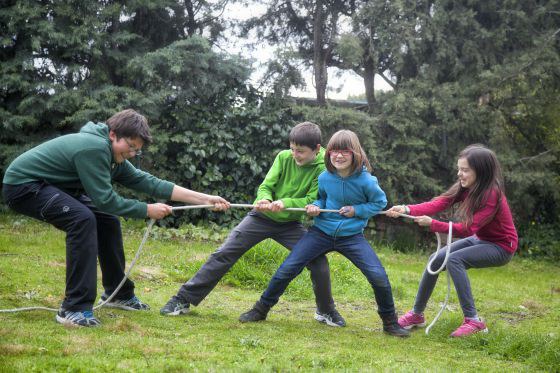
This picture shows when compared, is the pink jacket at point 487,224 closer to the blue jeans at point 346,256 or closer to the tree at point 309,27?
the blue jeans at point 346,256

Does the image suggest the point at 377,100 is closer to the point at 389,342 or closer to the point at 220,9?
the point at 220,9

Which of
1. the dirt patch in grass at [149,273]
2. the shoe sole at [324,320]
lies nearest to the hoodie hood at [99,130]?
the shoe sole at [324,320]

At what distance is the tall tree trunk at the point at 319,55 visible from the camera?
11.6m

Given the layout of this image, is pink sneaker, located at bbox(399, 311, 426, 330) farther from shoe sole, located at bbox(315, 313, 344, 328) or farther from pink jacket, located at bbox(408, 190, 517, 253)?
pink jacket, located at bbox(408, 190, 517, 253)

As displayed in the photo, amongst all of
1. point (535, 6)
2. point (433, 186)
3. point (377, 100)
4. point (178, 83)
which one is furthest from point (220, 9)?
point (535, 6)

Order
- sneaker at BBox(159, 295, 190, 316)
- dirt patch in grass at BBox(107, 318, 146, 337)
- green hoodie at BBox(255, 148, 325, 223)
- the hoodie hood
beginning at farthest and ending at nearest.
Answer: green hoodie at BBox(255, 148, 325, 223), sneaker at BBox(159, 295, 190, 316), the hoodie hood, dirt patch in grass at BBox(107, 318, 146, 337)

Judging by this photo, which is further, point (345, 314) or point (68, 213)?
point (345, 314)

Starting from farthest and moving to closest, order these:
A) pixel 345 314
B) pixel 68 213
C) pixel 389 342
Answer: pixel 345 314 → pixel 389 342 → pixel 68 213

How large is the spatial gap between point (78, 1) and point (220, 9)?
271 cm

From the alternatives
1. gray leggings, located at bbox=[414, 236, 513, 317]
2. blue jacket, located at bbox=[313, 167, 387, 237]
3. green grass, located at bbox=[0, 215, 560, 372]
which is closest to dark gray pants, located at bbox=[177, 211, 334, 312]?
green grass, located at bbox=[0, 215, 560, 372]

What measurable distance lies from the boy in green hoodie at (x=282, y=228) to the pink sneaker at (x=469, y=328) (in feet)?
3.05

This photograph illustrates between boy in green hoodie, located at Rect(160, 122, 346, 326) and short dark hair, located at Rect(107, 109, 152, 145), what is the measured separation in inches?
41.9

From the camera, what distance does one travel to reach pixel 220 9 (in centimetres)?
1148

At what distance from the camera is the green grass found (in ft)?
12.1
